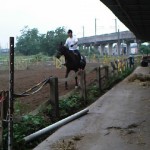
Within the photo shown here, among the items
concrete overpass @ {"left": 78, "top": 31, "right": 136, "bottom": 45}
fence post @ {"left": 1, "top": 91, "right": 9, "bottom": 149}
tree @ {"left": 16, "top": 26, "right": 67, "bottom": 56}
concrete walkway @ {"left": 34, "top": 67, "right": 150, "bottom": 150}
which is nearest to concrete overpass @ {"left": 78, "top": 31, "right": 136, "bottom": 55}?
concrete overpass @ {"left": 78, "top": 31, "right": 136, "bottom": 45}

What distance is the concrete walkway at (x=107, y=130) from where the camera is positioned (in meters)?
7.33

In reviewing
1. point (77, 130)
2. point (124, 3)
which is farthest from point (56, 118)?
point (124, 3)

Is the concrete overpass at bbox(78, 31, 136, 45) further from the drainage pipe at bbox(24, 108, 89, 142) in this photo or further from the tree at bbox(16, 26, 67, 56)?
the drainage pipe at bbox(24, 108, 89, 142)

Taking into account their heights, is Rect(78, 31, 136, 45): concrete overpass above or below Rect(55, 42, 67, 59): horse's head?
above

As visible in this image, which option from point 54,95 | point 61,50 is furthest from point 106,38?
point 54,95

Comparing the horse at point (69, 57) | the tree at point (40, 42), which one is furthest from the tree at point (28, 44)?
the horse at point (69, 57)

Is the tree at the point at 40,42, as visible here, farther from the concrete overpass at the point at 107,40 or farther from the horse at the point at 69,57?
the horse at the point at 69,57

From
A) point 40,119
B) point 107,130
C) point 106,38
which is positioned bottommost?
point 107,130

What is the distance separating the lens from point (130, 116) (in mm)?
10406

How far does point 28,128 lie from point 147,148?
2177 millimetres

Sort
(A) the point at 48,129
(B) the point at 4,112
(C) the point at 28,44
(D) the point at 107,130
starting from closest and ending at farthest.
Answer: (B) the point at 4,112
(A) the point at 48,129
(D) the point at 107,130
(C) the point at 28,44

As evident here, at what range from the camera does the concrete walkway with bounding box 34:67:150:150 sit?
7.33 meters

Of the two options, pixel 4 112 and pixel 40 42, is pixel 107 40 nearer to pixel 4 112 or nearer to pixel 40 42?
pixel 40 42

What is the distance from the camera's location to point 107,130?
341 inches
